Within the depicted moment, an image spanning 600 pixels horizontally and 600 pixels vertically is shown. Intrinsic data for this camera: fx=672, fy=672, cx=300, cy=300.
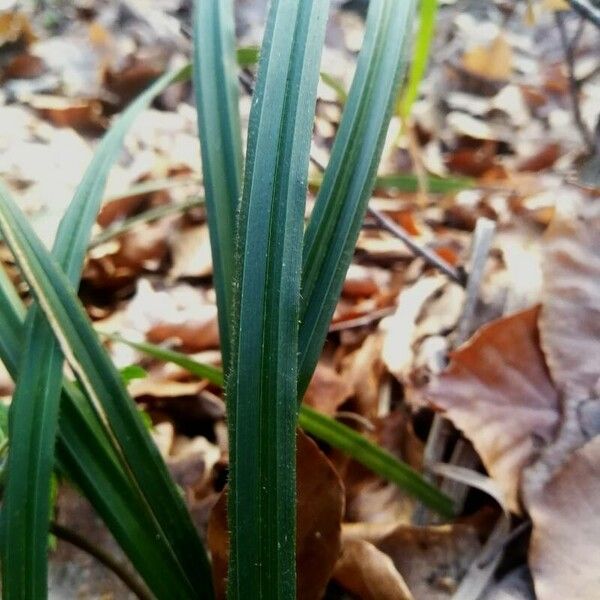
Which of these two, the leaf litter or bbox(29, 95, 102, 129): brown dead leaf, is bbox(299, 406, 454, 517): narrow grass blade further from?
bbox(29, 95, 102, 129): brown dead leaf

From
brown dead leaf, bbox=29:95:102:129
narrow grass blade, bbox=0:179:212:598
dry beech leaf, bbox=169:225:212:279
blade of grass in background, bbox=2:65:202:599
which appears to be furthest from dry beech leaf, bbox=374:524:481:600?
brown dead leaf, bbox=29:95:102:129

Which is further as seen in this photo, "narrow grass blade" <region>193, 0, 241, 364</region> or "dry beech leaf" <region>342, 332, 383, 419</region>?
"dry beech leaf" <region>342, 332, 383, 419</region>

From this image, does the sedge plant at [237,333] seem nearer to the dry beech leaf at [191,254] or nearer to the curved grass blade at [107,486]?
the curved grass blade at [107,486]

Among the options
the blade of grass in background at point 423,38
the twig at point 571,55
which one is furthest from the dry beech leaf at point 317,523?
the twig at point 571,55

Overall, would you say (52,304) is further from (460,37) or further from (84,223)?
(460,37)

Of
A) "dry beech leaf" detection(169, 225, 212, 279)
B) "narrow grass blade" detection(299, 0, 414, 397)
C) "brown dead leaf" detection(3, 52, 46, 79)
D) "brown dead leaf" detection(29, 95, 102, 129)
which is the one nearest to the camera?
"narrow grass blade" detection(299, 0, 414, 397)

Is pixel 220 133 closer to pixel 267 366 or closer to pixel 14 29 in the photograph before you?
pixel 267 366
